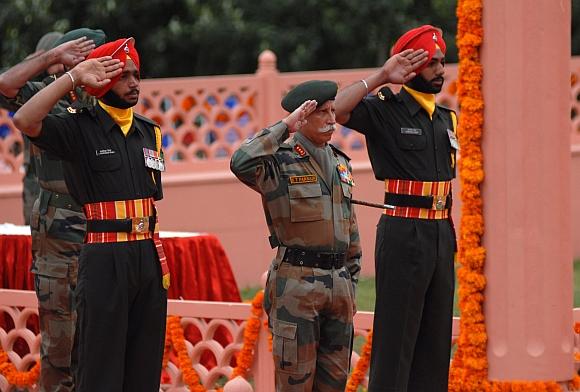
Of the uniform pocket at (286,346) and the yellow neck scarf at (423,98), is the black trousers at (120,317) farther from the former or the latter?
the yellow neck scarf at (423,98)

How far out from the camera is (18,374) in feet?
26.7

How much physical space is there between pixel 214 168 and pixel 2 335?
4.78 meters

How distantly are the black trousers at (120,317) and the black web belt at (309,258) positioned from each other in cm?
60

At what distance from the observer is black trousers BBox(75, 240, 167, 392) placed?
615 centimetres

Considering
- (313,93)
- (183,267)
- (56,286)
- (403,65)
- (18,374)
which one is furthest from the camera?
(183,267)

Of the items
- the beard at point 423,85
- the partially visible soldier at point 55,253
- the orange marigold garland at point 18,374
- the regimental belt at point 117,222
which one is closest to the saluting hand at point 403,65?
the beard at point 423,85

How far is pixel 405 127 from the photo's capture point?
6.89 metres

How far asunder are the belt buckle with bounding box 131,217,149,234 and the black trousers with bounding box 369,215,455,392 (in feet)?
4.17

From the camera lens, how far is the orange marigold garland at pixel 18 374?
8062mm

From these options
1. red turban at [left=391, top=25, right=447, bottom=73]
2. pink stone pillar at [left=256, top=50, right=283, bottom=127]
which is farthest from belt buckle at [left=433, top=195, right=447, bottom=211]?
pink stone pillar at [left=256, top=50, right=283, bottom=127]

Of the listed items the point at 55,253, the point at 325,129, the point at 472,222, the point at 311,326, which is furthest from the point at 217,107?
the point at 311,326

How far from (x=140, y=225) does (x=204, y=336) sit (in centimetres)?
168

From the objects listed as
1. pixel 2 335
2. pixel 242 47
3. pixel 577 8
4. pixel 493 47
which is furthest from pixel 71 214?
pixel 577 8

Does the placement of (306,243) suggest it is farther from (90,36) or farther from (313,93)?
(90,36)
